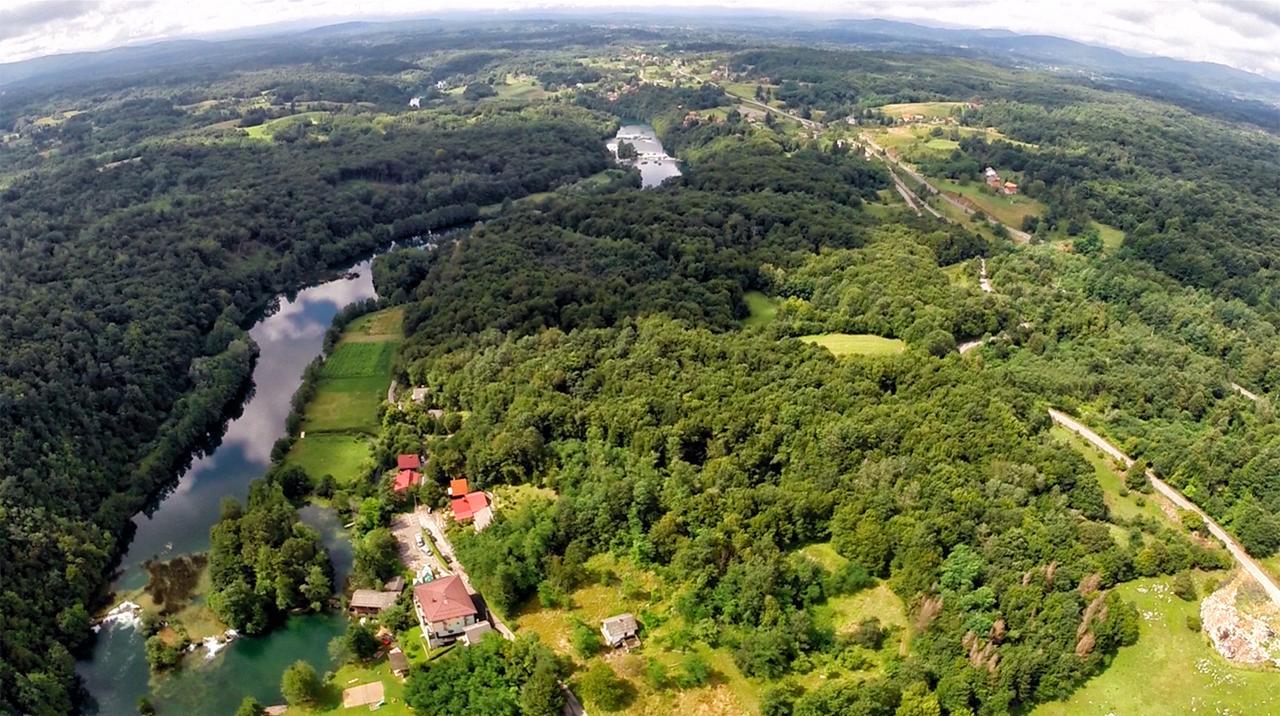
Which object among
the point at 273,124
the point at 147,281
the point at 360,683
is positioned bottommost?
the point at 360,683

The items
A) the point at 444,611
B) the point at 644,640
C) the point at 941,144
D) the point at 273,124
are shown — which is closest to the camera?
the point at 644,640

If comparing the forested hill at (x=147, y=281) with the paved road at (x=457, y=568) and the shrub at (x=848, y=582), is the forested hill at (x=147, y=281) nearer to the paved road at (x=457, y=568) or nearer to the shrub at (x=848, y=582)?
the paved road at (x=457, y=568)

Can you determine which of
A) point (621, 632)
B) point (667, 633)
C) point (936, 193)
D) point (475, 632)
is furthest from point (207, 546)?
point (936, 193)

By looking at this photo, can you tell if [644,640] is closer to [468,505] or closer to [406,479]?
[468,505]

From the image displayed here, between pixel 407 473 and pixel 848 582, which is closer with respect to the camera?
pixel 848 582

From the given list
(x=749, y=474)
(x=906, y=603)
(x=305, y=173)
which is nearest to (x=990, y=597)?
(x=906, y=603)

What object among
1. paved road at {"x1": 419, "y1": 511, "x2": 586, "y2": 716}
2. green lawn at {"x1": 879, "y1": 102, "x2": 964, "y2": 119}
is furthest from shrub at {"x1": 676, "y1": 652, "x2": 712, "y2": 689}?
green lawn at {"x1": 879, "y1": 102, "x2": 964, "y2": 119}

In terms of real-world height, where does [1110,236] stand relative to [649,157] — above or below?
below
